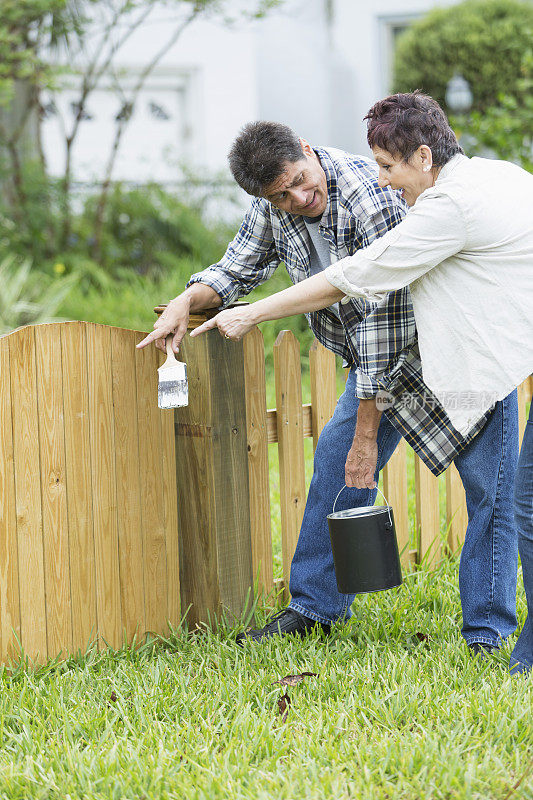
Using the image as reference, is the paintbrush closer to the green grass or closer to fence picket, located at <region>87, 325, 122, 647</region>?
fence picket, located at <region>87, 325, 122, 647</region>

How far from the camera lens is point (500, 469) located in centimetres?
257

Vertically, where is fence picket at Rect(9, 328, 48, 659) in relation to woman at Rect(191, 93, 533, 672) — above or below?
below

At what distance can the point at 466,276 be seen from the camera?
7.54ft

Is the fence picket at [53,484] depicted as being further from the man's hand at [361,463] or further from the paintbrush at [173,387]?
the man's hand at [361,463]

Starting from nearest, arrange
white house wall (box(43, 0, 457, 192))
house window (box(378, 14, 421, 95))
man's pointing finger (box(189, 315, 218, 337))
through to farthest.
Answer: man's pointing finger (box(189, 315, 218, 337)) → white house wall (box(43, 0, 457, 192)) → house window (box(378, 14, 421, 95))

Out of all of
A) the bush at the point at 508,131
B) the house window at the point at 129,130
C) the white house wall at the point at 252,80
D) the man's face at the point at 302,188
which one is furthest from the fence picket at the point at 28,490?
the white house wall at the point at 252,80

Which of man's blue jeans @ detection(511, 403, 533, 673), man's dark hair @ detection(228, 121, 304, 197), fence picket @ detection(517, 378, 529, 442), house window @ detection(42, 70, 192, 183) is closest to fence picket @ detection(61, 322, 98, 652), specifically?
man's dark hair @ detection(228, 121, 304, 197)

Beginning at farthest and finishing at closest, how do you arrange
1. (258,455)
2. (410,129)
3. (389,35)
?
(389,35) < (258,455) < (410,129)

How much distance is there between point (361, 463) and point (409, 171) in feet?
2.88

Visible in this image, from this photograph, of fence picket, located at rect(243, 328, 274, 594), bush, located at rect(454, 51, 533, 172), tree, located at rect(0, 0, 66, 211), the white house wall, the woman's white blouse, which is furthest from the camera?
the white house wall

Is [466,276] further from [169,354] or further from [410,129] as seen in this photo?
[169,354]

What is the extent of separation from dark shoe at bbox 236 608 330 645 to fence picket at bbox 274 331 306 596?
0.96 feet

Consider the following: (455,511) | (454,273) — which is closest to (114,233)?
(455,511)

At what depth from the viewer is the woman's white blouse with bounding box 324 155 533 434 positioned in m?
2.21
